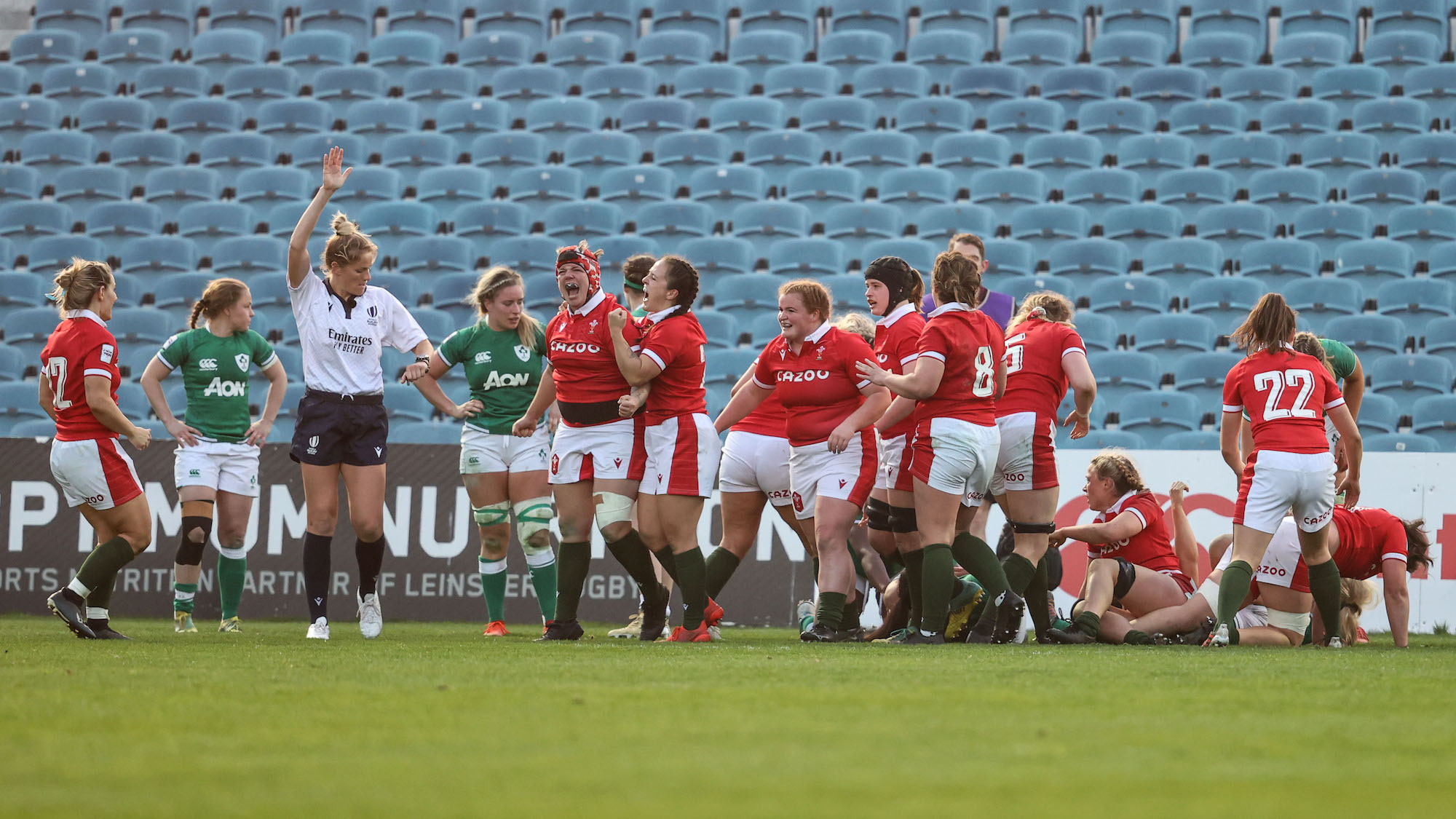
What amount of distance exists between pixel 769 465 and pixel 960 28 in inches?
406

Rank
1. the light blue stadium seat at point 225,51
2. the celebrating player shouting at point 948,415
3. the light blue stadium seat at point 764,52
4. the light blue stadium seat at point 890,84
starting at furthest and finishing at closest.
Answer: the light blue stadium seat at point 225,51 → the light blue stadium seat at point 764,52 → the light blue stadium seat at point 890,84 → the celebrating player shouting at point 948,415

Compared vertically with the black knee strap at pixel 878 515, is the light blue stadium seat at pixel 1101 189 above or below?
above

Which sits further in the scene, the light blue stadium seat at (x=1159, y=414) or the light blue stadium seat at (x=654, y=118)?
the light blue stadium seat at (x=654, y=118)

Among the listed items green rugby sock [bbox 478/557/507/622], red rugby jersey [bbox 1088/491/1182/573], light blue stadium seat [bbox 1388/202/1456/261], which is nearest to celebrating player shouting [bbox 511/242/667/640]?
green rugby sock [bbox 478/557/507/622]

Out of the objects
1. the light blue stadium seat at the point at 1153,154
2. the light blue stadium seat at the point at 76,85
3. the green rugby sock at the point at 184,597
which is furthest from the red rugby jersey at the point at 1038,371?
the light blue stadium seat at the point at 76,85

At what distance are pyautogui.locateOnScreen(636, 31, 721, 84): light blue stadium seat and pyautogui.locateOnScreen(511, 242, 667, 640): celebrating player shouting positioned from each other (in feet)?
30.4

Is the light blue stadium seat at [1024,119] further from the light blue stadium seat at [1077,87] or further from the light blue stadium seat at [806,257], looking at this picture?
the light blue stadium seat at [806,257]

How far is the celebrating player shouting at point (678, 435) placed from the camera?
6.41 meters

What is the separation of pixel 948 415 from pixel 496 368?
2625 mm

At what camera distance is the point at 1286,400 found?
21.5ft

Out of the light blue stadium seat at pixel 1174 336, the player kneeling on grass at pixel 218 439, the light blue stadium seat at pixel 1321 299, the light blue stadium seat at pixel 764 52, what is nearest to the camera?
the player kneeling on grass at pixel 218 439

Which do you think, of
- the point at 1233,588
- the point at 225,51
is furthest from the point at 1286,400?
the point at 225,51

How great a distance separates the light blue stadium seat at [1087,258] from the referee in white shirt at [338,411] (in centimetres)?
788

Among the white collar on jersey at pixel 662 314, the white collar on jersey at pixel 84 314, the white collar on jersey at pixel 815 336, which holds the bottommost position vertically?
the white collar on jersey at pixel 84 314
